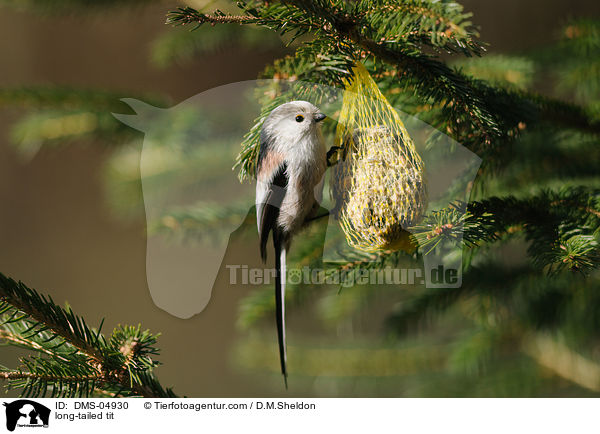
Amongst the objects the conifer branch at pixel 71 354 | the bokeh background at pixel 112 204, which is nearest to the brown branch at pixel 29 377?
the conifer branch at pixel 71 354

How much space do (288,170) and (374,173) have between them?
72 millimetres

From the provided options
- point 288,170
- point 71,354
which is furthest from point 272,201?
point 71,354

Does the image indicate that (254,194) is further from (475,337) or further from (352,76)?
(475,337)

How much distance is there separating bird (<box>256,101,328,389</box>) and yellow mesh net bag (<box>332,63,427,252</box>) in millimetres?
23

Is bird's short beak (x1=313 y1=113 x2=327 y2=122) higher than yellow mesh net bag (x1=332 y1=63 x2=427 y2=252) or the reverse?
higher

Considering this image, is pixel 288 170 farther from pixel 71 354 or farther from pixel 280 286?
pixel 71 354

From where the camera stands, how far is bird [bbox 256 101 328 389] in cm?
36

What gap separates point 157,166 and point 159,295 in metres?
0.17

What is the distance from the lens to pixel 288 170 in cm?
37

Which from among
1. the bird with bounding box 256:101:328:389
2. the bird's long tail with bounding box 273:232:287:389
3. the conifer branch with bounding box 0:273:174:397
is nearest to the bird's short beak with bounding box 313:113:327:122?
the bird with bounding box 256:101:328:389
